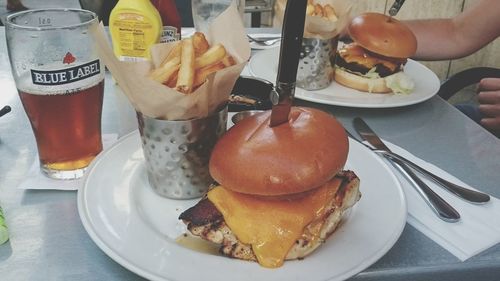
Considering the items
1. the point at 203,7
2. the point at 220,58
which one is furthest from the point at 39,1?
the point at 220,58

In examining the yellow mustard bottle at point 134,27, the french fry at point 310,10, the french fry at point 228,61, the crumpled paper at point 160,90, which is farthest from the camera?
the french fry at point 310,10

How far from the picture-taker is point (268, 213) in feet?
2.54

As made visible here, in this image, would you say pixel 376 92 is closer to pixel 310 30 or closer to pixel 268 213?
pixel 310 30

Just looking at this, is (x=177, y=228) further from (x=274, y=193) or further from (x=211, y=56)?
(x=211, y=56)

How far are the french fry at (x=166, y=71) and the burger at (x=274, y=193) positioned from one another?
16 cm

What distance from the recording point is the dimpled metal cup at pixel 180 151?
882mm

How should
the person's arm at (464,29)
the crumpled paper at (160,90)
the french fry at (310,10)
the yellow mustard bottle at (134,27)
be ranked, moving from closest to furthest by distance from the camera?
the crumpled paper at (160,90) < the yellow mustard bottle at (134,27) < the french fry at (310,10) < the person's arm at (464,29)

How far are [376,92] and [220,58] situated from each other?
775 millimetres

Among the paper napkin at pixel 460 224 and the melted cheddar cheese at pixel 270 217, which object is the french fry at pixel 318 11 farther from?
the melted cheddar cheese at pixel 270 217

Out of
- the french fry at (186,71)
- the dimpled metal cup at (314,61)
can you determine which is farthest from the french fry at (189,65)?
the dimpled metal cup at (314,61)

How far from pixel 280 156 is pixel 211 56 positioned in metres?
0.25

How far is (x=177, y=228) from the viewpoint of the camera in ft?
2.77

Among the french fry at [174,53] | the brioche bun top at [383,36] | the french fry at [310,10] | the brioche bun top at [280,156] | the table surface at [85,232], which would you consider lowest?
the table surface at [85,232]

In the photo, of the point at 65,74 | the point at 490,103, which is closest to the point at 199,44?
the point at 65,74
